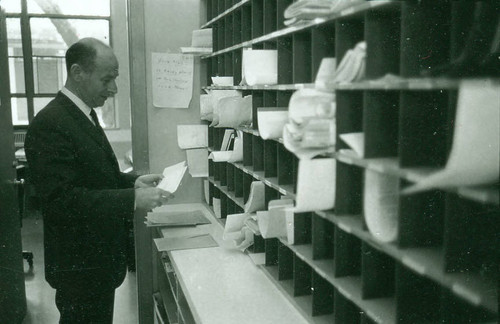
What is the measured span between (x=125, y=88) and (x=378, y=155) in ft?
20.9

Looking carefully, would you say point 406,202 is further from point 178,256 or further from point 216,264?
point 178,256

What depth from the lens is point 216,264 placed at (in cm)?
227

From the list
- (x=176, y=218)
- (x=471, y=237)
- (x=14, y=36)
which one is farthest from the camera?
(x=14, y=36)

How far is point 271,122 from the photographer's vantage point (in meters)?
1.82

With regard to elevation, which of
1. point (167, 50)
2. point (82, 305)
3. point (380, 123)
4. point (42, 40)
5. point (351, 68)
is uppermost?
point (42, 40)

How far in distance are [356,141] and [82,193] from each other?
141 cm

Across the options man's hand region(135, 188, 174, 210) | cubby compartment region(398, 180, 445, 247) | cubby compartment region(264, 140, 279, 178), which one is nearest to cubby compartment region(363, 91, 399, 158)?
cubby compartment region(398, 180, 445, 247)

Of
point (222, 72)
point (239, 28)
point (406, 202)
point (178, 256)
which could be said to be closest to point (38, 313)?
point (178, 256)

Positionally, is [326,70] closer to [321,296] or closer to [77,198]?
[321,296]

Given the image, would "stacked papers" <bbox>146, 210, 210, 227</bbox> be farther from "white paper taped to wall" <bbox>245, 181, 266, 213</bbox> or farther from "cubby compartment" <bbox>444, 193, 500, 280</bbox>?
"cubby compartment" <bbox>444, 193, 500, 280</bbox>

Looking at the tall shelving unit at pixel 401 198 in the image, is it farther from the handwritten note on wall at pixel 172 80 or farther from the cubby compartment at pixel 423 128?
the handwritten note on wall at pixel 172 80

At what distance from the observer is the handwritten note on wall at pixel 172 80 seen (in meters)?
3.26

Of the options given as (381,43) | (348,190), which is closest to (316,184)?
(348,190)

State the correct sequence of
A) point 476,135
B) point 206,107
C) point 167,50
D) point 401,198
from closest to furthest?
point 476,135 → point 401,198 → point 206,107 → point 167,50
